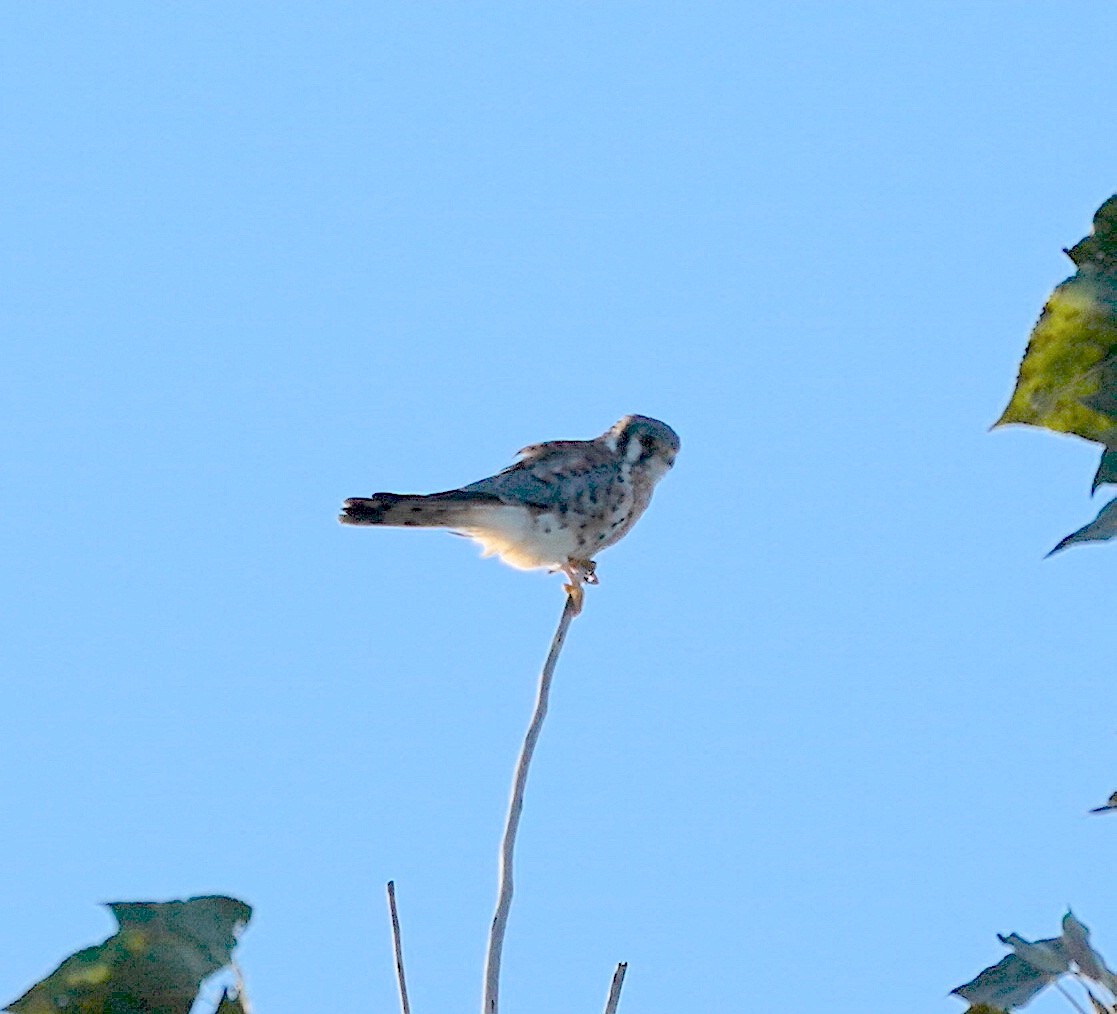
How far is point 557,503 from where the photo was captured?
6.17m

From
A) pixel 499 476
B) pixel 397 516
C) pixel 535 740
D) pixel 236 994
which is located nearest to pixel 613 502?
pixel 499 476

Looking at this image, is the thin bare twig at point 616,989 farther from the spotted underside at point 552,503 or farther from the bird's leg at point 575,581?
the spotted underside at point 552,503

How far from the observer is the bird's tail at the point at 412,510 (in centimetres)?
517

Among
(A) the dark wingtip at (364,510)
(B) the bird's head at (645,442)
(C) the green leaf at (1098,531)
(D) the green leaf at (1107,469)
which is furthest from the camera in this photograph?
(B) the bird's head at (645,442)

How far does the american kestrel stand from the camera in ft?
18.8

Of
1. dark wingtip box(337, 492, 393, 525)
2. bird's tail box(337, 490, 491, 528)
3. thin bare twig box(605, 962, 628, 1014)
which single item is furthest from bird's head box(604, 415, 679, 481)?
thin bare twig box(605, 962, 628, 1014)

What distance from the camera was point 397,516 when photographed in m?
5.37

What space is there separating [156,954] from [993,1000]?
33.0 inches

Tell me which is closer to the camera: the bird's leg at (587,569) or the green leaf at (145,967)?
the green leaf at (145,967)

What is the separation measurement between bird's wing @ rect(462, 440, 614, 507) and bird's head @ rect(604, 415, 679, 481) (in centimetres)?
12

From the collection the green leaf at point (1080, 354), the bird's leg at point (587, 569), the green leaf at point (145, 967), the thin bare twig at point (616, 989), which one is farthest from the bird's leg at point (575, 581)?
the green leaf at point (1080, 354)

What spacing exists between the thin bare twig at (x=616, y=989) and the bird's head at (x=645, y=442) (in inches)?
202

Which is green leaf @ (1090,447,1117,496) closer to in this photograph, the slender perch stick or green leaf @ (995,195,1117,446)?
green leaf @ (995,195,1117,446)

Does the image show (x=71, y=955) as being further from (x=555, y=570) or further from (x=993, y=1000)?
(x=555, y=570)
